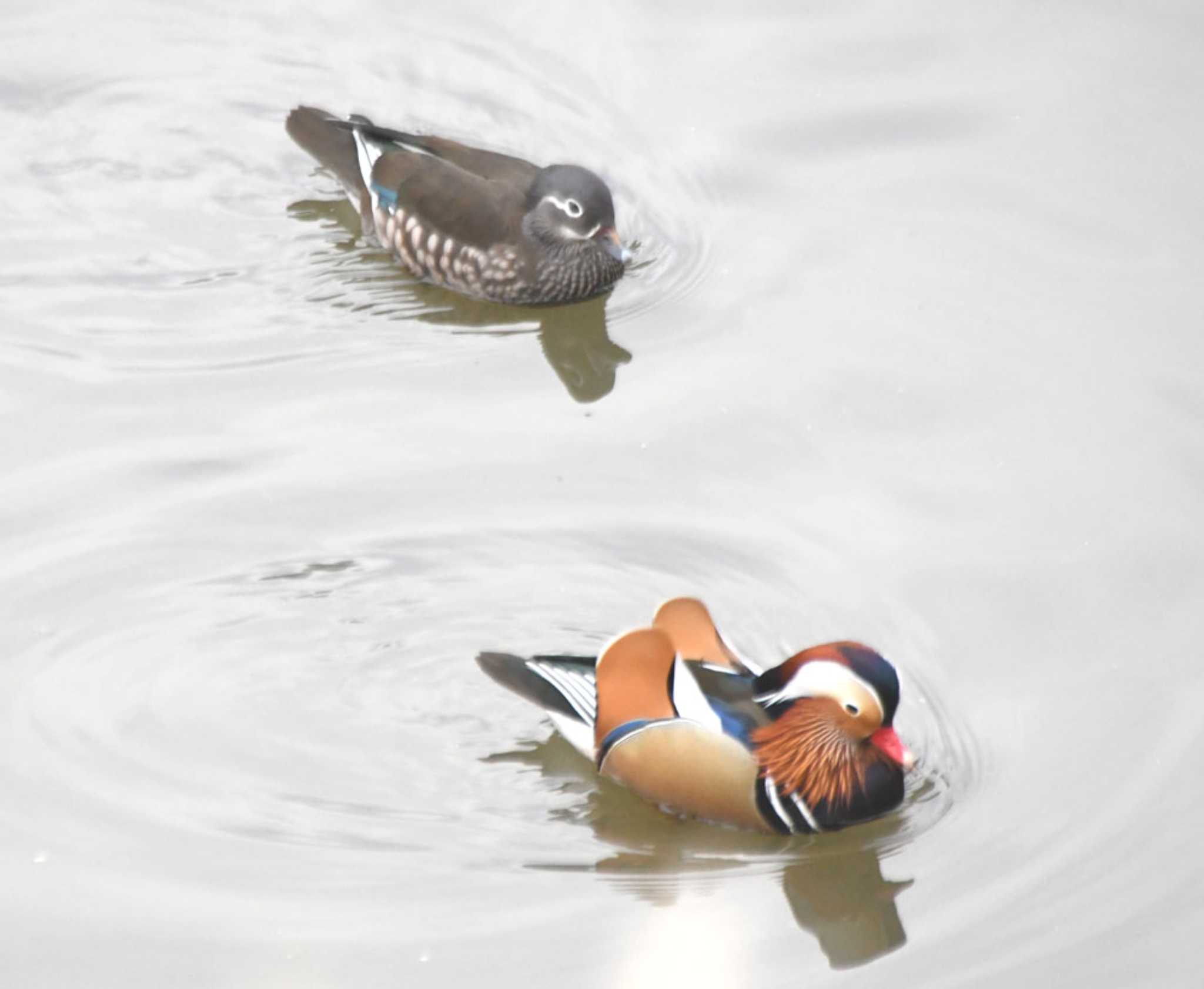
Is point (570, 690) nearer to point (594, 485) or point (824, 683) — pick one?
point (824, 683)

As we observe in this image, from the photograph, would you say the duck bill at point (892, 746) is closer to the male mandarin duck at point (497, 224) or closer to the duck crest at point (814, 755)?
the duck crest at point (814, 755)

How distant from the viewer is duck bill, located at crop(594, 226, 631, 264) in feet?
31.0

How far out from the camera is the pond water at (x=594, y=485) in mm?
6195

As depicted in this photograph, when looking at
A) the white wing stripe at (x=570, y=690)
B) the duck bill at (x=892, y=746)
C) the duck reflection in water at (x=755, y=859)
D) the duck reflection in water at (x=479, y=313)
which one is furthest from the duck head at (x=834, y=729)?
the duck reflection in water at (x=479, y=313)

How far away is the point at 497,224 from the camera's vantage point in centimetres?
956

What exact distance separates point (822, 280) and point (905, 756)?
3.34m

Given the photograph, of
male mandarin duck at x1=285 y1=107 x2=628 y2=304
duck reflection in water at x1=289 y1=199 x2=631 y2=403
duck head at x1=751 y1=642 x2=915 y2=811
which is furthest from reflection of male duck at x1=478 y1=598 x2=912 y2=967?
male mandarin duck at x1=285 y1=107 x2=628 y2=304

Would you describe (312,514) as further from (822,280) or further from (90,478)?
(822,280)

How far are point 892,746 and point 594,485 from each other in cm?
187

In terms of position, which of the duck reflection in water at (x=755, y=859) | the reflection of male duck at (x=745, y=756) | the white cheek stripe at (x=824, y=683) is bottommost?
the duck reflection in water at (x=755, y=859)

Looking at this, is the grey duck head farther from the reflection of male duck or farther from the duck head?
the duck head

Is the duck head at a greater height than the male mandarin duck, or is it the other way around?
the male mandarin duck

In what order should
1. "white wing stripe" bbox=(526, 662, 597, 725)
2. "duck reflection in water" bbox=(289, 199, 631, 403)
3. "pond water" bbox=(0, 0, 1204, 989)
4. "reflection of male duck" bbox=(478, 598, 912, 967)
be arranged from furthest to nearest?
"duck reflection in water" bbox=(289, 199, 631, 403), "white wing stripe" bbox=(526, 662, 597, 725), "reflection of male duck" bbox=(478, 598, 912, 967), "pond water" bbox=(0, 0, 1204, 989)

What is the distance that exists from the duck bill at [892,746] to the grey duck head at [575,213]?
11.6 ft
